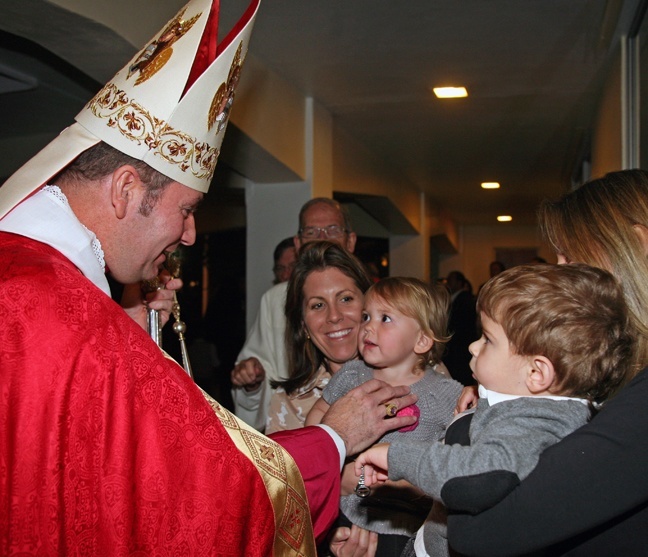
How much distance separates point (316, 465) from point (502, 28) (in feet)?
11.5

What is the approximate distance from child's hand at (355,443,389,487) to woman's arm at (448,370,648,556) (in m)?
0.29

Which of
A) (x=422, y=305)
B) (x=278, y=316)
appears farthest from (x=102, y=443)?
(x=278, y=316)

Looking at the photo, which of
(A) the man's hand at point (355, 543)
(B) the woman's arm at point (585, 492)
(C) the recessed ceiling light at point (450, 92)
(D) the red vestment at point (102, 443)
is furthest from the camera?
(C) the recessed ceiling light at point (450, 92)

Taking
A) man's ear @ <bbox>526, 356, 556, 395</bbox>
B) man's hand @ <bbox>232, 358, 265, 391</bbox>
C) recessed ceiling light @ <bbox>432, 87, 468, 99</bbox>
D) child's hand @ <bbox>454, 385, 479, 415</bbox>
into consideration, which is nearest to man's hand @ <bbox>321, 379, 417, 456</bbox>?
child's hand @ <bbox>454, 385, 479, 415</bbox>

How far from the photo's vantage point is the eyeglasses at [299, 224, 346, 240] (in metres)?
3.51

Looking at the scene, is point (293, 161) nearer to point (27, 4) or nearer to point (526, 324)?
point (27, 4)

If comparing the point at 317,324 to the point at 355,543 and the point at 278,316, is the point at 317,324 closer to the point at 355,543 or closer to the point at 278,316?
the point at 355,543

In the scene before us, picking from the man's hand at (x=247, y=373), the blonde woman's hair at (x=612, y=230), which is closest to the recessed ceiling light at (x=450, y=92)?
the man's hand at (x=247, y=373)

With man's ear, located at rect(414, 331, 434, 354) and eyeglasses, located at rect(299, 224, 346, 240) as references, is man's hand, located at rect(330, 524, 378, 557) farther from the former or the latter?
eyeglasses, located at rect(299, 224, 346, 240)

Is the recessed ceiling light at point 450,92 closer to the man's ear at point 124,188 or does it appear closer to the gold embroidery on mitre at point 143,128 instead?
the gold embroidery on mitre at point 143,128

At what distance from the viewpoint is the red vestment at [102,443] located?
1.23m

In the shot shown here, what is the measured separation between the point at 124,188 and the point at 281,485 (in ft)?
2.36

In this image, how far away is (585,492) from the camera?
112 centimetres

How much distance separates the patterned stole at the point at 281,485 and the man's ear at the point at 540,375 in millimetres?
527
